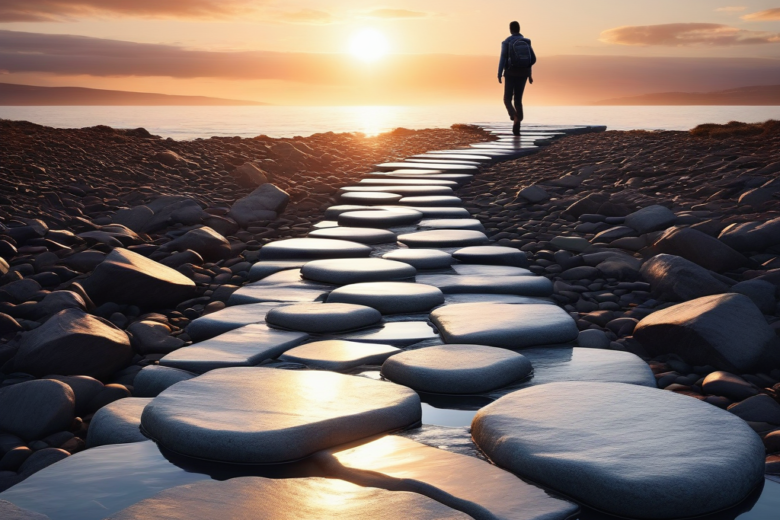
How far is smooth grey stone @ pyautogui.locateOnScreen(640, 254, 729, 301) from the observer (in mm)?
3301

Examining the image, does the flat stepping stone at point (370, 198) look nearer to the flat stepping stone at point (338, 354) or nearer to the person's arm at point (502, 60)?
the flat stepping stone at point (338, 354)

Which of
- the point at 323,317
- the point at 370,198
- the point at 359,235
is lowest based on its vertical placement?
the point at 323,317

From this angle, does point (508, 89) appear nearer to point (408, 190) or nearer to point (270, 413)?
point (408, 190)

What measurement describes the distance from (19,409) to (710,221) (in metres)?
4.03

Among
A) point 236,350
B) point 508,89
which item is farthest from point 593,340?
point 508,89

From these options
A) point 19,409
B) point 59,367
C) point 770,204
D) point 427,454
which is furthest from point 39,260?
point 770,204

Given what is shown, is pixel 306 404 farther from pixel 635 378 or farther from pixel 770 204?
pixel 770 204

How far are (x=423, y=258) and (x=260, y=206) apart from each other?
2.47 metres

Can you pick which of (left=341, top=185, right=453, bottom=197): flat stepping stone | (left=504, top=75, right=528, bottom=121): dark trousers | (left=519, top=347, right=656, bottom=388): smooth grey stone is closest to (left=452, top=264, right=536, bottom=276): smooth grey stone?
(left=519, top=347, right=656, bottom=388): smooth grey stone

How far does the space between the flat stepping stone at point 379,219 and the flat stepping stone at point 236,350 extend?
2111 mm

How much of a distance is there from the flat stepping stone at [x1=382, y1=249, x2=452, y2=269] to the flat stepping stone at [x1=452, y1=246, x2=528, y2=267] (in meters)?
0.09

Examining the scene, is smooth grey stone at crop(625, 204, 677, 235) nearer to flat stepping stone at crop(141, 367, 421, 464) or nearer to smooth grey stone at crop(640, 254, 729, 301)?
smooth grey stone at crop(640, 254, 729, 301)

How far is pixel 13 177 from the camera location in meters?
6.73

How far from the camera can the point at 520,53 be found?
11078mm
